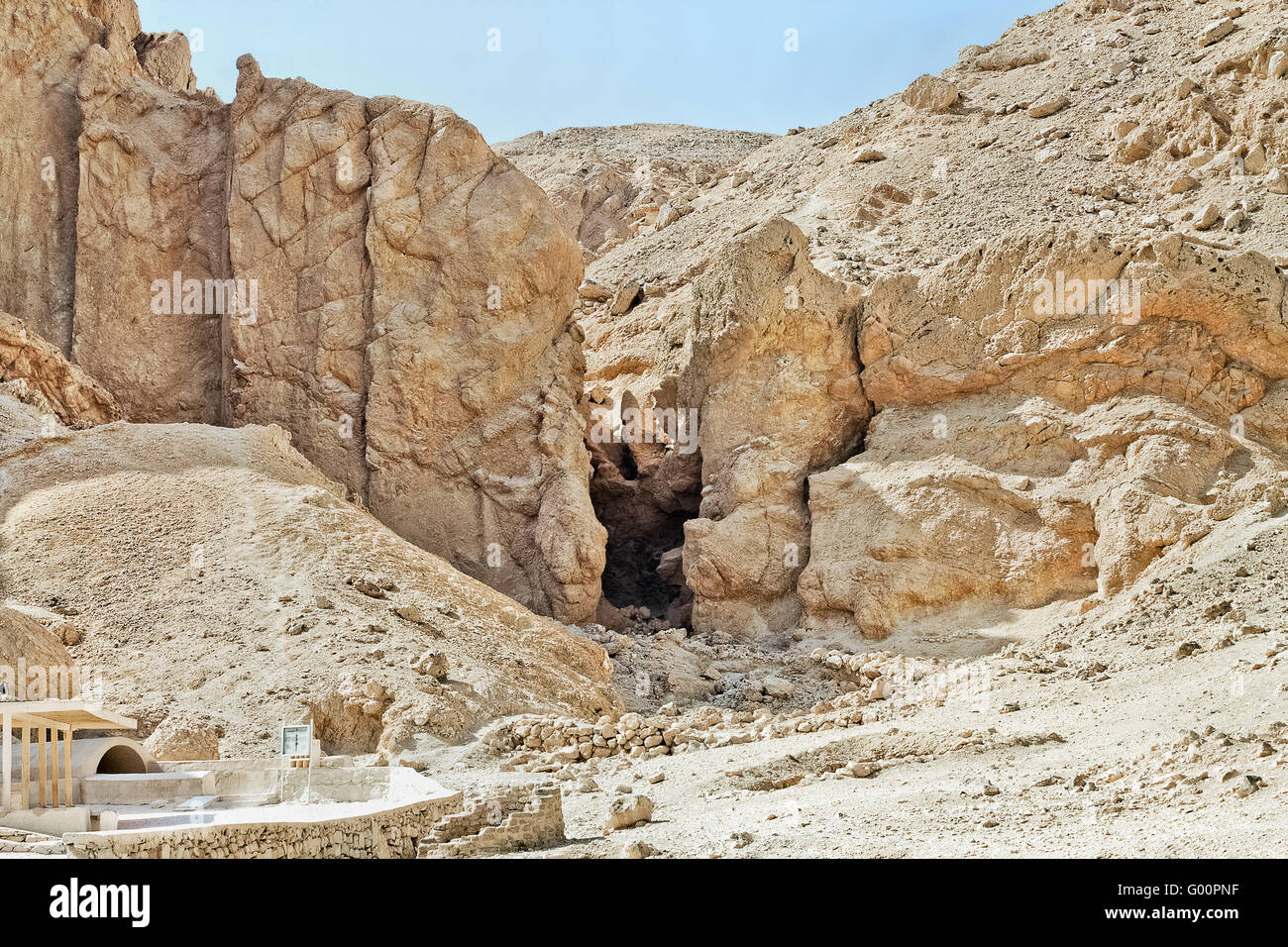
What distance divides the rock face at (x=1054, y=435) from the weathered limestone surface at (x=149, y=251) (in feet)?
40.2

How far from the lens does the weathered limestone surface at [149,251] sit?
27203mm

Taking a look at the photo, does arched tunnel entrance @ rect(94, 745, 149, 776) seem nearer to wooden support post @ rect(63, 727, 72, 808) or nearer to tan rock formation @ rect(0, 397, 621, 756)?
tan rock formation @ rect(0, 397, 621, 756)

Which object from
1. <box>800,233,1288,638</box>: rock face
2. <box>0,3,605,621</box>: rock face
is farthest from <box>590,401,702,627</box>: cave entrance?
<box>800,233,1288,638</box>: rock face

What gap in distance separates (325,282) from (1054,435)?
13.5 meters

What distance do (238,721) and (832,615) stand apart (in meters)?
10.8

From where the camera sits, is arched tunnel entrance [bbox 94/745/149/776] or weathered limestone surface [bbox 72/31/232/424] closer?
arched tunnel entrance [bbox 94/745/149/776]

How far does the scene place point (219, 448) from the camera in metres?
21.8

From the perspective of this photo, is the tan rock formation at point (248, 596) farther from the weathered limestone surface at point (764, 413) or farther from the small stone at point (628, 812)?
the weathered limestone surface at point (764, 413)

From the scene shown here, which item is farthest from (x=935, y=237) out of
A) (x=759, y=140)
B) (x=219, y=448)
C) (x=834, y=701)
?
(x=759, y=140)

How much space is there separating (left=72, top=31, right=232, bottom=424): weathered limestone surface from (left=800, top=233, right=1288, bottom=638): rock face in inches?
483

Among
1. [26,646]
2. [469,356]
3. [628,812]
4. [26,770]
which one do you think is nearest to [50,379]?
[469,356]

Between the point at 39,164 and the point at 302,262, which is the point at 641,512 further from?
the point at 39,164

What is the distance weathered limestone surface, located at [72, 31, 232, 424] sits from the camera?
2720 centimetres

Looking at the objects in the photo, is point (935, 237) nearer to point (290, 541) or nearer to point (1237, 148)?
point (1237, 148)
